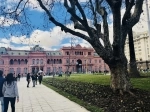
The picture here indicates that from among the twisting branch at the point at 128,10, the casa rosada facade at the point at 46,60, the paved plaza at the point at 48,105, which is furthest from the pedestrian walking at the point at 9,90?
the casa rosada facade at the point at 46,60

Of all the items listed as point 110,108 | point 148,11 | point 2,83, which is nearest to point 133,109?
point 110,108

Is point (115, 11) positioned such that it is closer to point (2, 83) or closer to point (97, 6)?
point (97, 6)

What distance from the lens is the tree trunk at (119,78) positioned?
1378cm

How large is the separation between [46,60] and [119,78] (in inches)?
4302

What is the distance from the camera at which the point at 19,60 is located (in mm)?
118500

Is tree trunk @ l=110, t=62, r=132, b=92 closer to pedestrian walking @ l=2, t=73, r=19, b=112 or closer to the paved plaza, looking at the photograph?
the paved plaza

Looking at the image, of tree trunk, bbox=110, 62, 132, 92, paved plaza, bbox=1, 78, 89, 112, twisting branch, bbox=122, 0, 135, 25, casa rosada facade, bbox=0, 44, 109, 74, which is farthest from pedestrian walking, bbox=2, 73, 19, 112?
casa rosada facade, bbox=0, 44, 109, 74

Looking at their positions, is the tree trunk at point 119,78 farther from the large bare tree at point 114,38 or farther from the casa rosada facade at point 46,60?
the casa rosada facade at point 46,60

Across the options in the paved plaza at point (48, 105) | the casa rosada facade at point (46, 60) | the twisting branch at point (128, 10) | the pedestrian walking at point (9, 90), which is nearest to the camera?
the pedestrian walking at point (9, 90)

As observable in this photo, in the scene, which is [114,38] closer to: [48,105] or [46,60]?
[48,105]

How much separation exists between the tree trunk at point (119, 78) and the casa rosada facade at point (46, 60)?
98.5m

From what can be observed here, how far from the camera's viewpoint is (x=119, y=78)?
13930 millimetres

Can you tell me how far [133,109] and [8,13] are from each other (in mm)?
8147

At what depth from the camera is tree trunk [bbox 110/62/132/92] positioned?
45.2 feet
